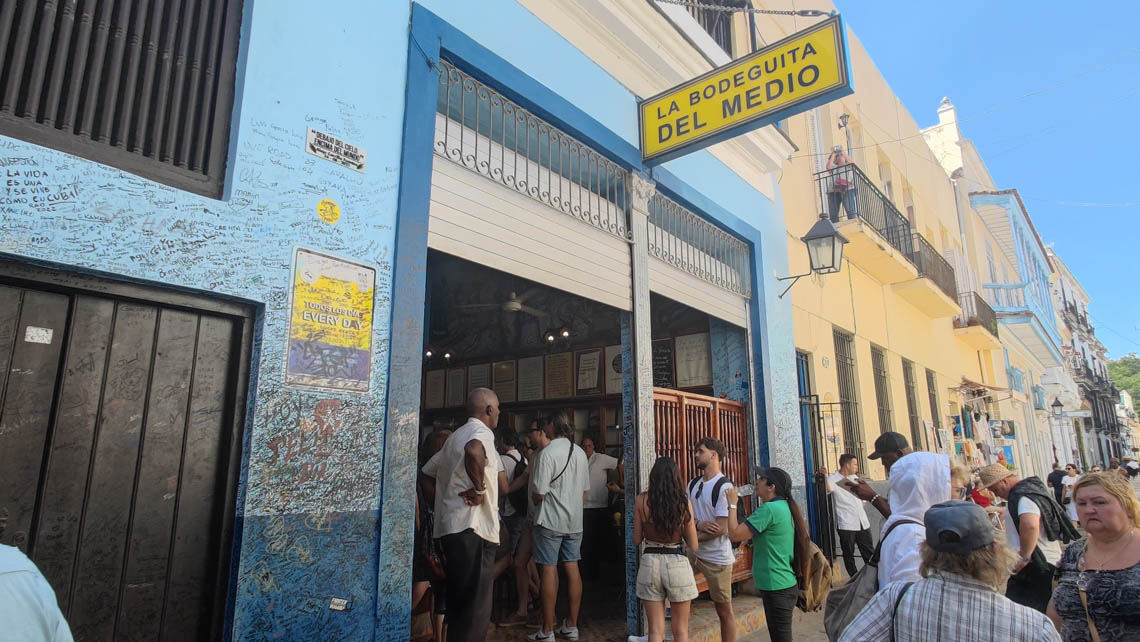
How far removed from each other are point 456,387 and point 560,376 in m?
1.81

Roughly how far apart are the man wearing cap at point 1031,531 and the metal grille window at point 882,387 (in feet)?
22.9

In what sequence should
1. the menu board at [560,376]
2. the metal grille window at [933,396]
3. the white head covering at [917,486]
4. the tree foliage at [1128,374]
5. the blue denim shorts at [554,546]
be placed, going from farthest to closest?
the tree foliage at [1128,374]
the metal grille window at [933,396]
the menu board at [560,376]
the blue denim shorts at [554,546]
the white head covering at [917,486]

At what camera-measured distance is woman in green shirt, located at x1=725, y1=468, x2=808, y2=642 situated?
431 cm

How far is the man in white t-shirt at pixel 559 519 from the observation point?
17.1 feet

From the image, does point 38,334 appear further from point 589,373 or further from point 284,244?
point 589,373

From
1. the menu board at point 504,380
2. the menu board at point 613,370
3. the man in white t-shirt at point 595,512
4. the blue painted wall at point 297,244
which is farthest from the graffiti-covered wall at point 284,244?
the menu board at point 504,380

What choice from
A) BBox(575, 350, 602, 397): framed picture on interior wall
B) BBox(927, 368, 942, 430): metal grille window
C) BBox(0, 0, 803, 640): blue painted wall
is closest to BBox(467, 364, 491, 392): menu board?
BBox(575, 350, 602, 397): framed picture on interior wall

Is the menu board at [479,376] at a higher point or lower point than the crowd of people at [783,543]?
higher

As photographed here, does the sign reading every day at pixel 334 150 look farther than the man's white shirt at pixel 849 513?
No

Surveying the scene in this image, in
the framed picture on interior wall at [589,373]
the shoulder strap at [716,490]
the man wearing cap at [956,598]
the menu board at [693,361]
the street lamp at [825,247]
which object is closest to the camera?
the man wearing cap at [956,598]

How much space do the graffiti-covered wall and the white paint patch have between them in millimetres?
301

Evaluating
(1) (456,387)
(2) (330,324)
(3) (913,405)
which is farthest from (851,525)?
(3) (913,405)

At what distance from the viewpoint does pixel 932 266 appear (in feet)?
45.2

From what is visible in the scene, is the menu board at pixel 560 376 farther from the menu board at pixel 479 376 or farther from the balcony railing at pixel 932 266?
the balcony railing at pixel 932 266
